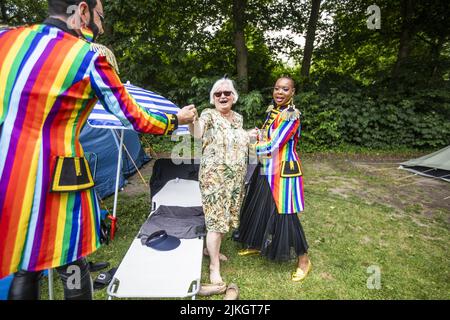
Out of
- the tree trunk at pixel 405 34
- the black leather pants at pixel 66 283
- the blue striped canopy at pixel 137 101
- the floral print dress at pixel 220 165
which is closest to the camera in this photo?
the black leather pants at pixel 66 283

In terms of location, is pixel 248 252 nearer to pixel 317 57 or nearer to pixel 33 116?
pixel 33 116

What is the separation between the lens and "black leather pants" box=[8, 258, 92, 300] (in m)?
1.37

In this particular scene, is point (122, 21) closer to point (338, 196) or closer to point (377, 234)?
point (338, 196)

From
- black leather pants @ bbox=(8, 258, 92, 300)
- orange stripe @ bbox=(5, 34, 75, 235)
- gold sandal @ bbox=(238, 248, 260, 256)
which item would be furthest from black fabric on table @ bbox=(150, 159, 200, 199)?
orange stripe @ bbox=(5, 34, 75, 235)

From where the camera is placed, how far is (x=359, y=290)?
2.66 m

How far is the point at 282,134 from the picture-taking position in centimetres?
248

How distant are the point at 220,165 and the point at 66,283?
139cm

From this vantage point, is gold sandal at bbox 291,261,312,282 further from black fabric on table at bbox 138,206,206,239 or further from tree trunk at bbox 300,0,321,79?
tree trunk at bbox 300,0,321,79

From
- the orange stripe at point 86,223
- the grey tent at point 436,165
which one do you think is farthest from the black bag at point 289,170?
the grey tent at point 436,165

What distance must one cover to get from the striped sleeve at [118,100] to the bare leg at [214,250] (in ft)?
4.42

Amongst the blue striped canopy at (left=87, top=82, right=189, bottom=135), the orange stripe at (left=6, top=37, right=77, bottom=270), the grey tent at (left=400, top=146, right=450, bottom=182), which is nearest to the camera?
the orange stripe at (left=6, top=37, right=77, bottom=270)

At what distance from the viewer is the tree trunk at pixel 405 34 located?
9.23 metres

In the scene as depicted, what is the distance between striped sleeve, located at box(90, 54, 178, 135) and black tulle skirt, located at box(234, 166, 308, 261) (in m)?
1.56

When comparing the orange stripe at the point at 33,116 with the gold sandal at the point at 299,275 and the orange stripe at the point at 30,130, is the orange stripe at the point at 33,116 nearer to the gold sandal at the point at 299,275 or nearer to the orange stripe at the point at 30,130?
the orange stripe at the point at 30,130
